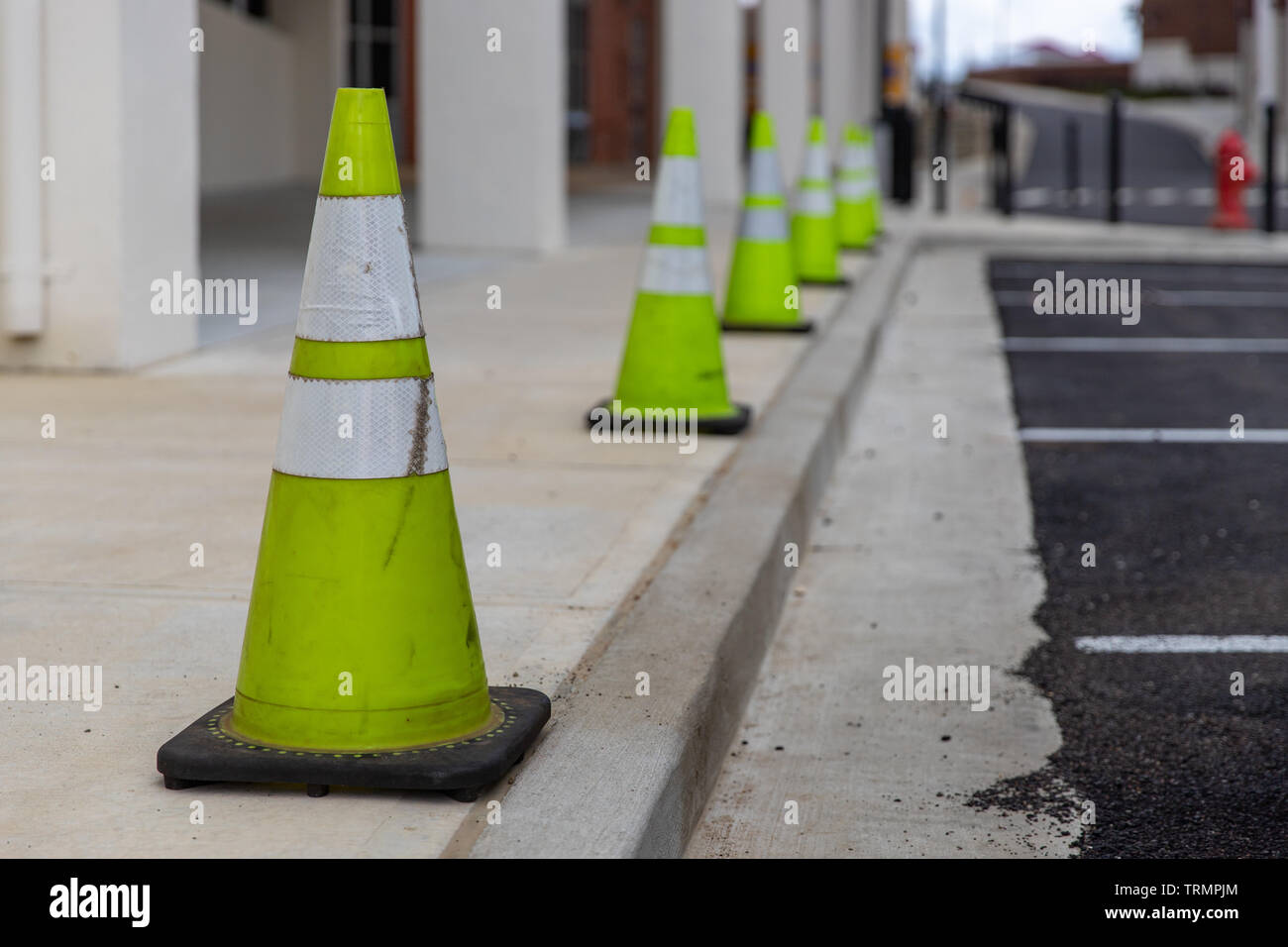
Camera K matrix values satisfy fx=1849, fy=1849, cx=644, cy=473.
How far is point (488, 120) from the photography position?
14.0 meters

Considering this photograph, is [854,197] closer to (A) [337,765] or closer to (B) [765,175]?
(B) [765,175]

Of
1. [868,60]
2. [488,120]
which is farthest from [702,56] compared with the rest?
[868,60]

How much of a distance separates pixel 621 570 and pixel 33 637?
4.61ft

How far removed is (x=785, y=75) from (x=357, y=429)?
23.1m

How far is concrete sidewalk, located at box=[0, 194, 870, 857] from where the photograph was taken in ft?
9.48

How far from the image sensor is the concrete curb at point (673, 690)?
288cm

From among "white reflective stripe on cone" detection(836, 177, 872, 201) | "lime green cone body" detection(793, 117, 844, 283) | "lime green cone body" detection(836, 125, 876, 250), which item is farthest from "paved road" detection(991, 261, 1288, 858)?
"white reflective stripe on cone" detection(836, 177, 872, 201)

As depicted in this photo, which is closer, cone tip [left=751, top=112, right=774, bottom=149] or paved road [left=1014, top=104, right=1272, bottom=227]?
cone tip [left=751, top=112, right=774, bottom=149]

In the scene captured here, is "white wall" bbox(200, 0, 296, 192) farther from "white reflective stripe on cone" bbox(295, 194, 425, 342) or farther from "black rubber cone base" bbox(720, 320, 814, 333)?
"white reflective stripe on cone" bbox(295, 194, 425, 342)

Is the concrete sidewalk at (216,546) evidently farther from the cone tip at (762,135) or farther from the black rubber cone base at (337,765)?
the cone tip at (762,135)

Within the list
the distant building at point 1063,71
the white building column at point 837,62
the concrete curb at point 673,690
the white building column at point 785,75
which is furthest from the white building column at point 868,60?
the distant building at point 1063,71

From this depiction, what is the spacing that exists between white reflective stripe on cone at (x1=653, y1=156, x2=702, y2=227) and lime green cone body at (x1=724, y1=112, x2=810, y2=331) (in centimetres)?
251

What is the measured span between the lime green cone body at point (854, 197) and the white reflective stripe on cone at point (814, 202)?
326 centimetres

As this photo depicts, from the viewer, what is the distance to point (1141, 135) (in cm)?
4731
